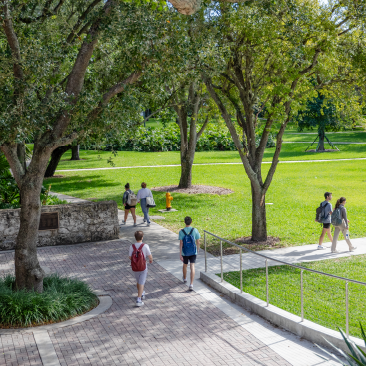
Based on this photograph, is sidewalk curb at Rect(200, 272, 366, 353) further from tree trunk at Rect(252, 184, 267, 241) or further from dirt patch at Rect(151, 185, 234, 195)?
dirt patch at Rect(151, 185, 234, 195)

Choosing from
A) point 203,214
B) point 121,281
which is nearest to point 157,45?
point 121,281

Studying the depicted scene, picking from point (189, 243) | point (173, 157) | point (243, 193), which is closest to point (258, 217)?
point (189, 243)

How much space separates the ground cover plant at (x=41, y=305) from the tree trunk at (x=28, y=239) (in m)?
0.27

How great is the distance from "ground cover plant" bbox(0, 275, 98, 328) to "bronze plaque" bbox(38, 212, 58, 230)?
483cm

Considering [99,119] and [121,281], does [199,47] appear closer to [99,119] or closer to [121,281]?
[99,119]

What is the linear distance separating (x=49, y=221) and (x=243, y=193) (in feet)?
36.5

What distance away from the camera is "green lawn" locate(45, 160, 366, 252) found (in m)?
16.0

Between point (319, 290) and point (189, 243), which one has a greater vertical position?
point (189, 243)

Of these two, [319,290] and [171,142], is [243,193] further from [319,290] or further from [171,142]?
[171,142]

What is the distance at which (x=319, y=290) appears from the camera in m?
9.86

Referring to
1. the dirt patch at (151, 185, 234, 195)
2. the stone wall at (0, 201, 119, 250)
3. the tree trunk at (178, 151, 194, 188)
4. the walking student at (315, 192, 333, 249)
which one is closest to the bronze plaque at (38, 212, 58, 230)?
the stone wall at (0, 201, 119, 250)

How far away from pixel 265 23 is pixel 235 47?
1.31 metres

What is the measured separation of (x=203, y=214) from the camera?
59.9ft

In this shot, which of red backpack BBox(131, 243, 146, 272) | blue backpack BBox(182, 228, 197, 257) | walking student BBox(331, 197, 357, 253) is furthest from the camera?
walking student BBox(331, 197, 357, 253)
